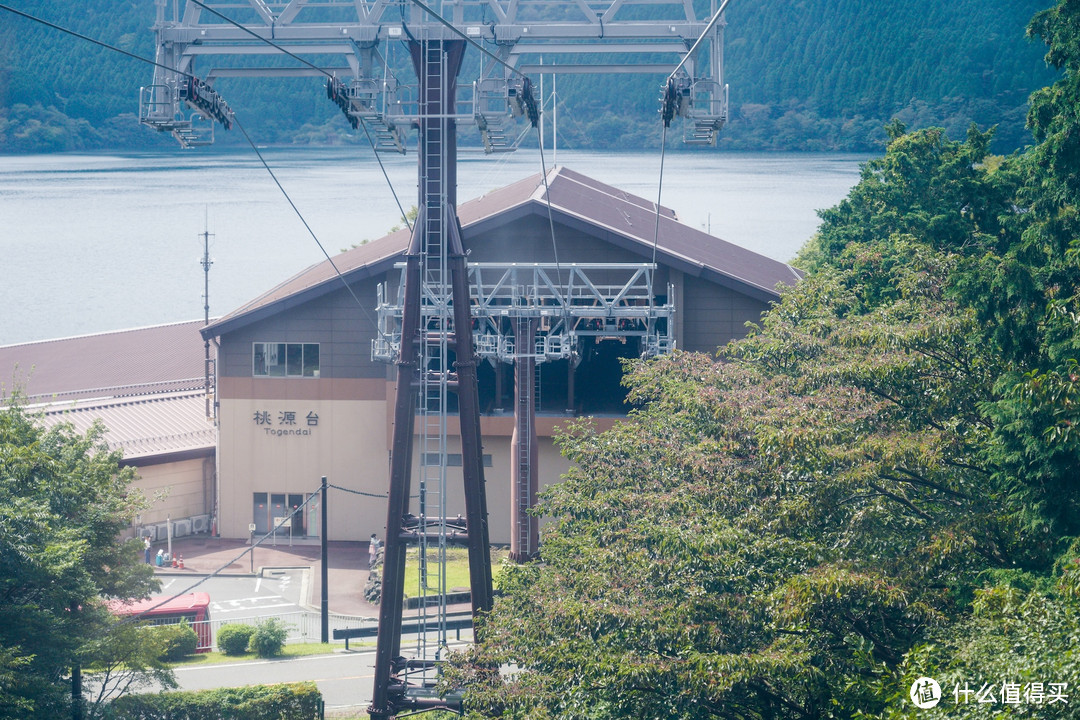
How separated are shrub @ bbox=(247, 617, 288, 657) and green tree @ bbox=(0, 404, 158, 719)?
5.41m

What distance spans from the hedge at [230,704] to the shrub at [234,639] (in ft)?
17.5

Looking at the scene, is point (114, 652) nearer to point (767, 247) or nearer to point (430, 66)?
point (430, 66)

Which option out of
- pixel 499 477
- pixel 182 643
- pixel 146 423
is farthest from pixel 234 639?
pixel 146 423

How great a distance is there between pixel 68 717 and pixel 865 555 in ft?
36.5

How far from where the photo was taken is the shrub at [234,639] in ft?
77.6

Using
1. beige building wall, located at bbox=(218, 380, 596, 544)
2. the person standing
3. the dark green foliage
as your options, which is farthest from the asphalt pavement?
the dark green foliage

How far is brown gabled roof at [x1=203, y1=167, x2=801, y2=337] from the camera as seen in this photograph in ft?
97.6

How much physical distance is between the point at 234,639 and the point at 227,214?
78.3m

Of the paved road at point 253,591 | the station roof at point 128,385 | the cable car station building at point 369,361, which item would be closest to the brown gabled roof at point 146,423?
the station roof at point 128,385

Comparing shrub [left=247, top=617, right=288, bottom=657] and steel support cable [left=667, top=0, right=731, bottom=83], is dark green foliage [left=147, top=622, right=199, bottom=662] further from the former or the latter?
steel support cable [left=667, top=0, right=731, bottom=83]

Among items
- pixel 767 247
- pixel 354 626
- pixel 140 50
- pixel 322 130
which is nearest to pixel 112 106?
pixel 140 50

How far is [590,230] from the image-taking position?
29.9 metres

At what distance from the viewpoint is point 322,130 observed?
57.5m

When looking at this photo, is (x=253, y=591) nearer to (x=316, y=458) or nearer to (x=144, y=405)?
(x=316, y=458)
